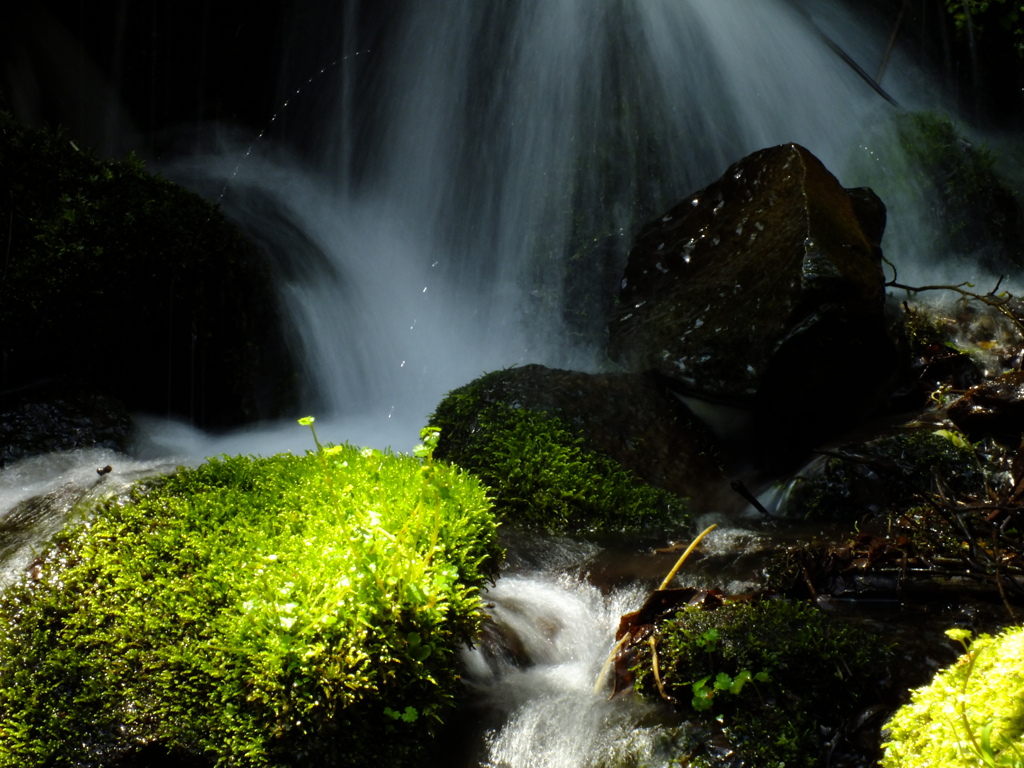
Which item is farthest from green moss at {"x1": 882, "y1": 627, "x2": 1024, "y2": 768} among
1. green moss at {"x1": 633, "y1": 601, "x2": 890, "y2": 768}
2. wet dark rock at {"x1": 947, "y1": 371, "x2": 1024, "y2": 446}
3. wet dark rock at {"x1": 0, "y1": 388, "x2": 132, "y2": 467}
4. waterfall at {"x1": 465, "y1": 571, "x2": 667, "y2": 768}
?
wet dark rock at {"x1": 0, "y1": 388, "x2": 132, "y2": 467}

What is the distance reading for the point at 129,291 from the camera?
5.94m

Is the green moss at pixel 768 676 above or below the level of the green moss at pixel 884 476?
below

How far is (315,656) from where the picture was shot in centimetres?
229

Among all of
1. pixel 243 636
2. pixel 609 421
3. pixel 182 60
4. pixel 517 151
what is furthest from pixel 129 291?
pixel 182 60

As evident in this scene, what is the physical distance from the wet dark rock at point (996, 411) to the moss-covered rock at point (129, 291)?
5739mm

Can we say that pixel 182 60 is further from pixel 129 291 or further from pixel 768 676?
pixel 768 676

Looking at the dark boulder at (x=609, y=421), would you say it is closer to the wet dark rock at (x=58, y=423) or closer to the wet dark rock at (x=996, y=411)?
the wet dark rock at (x=996, y=411)

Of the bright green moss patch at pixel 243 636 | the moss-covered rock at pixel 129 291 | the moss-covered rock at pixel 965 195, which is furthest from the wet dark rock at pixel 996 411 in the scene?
the moss-covered rock at pixel 129 291

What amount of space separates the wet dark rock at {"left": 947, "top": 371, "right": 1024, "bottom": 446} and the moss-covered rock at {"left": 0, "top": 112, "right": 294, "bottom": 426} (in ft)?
18.8

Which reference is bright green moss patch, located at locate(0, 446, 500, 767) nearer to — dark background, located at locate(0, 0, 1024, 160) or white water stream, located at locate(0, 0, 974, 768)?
white water stream, located at locate(0, 0, 974, 768)

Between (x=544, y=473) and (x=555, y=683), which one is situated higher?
(x=544, y=473)

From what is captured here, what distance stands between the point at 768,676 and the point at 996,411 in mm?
3764

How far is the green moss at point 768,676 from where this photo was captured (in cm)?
250

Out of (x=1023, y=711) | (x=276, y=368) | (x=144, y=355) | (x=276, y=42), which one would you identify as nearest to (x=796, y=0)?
(x=276, y=42)
